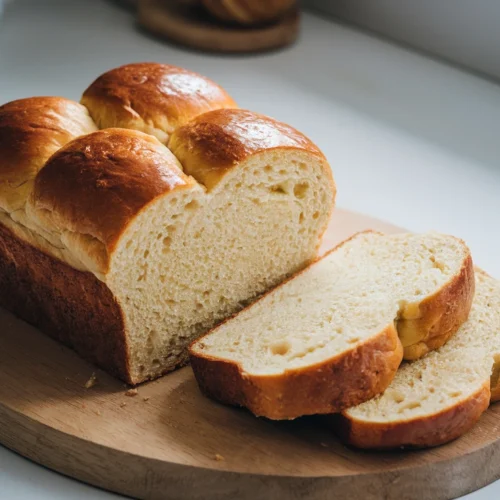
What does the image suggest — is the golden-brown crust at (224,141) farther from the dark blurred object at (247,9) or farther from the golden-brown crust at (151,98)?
the dark blurred object at (247,9)

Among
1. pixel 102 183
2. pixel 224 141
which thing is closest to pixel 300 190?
pixel 224 141

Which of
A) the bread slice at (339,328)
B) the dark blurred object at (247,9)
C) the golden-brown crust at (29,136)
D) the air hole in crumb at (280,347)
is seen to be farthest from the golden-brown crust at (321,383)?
the dark blurred object at (247,9)

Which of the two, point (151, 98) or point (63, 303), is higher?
point (151, 98)

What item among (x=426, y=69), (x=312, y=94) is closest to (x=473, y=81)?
(x=426, y=69)

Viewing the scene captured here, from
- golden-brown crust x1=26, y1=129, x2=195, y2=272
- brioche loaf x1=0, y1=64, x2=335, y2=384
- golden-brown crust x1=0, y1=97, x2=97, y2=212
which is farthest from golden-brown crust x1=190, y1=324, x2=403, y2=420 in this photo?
golden-brown crust x1=0, y1=97, x2=97, y2=212

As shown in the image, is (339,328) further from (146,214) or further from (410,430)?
(146,214)
